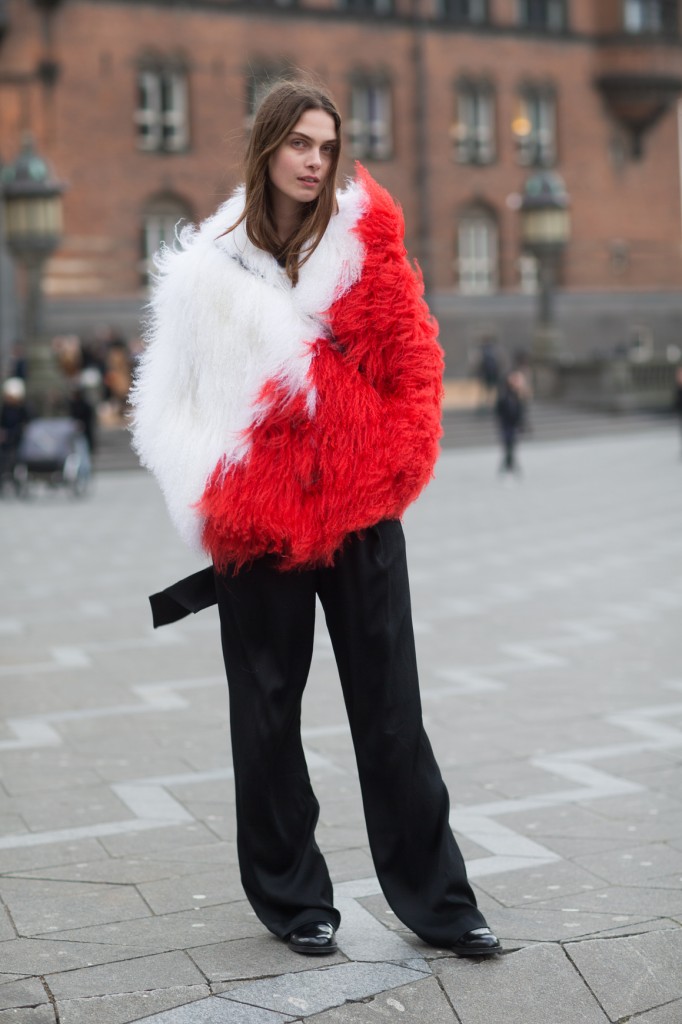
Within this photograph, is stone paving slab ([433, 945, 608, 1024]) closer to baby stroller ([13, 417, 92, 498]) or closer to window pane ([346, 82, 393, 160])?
baby stroller ([13, 417, 92, 498])

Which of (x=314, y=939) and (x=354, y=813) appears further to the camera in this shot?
(x=354, y=813)

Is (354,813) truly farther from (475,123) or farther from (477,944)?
(475,123)

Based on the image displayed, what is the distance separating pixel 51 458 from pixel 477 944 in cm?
1730

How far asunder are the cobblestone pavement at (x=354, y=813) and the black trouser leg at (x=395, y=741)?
5.5 inches

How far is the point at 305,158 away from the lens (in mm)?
3414

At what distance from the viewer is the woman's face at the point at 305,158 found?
341 cm

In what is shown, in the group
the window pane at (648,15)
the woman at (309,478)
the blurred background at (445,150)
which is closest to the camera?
A: the woman at (309,478)

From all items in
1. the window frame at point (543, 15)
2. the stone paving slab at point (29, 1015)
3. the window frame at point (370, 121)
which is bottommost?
the stone paving slab at point (29, 1015)

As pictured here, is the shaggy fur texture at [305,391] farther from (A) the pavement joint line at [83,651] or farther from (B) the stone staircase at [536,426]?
(B) the stone staircase at [536,426]

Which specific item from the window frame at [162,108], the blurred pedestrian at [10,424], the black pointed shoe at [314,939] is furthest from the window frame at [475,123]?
the black pointed shoe at [314,939]

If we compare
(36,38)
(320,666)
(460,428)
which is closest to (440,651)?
(320,666)

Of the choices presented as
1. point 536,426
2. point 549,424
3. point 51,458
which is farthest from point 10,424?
point 549,424

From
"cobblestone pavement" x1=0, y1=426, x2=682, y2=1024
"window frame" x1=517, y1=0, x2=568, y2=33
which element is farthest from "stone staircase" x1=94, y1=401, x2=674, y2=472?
"cobblestone pavement" x1=0, y1=426, x2=682, y2=1024

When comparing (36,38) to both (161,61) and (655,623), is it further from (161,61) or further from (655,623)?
(655,623)
